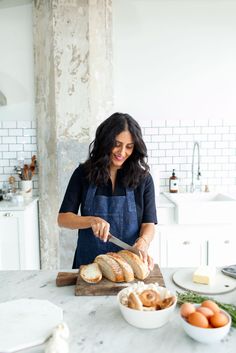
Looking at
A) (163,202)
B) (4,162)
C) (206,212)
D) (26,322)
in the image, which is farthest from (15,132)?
(26,322)

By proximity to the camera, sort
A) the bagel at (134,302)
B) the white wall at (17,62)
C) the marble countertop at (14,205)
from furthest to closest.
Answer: the white wall at (17,62) → the marble countertop at (14,205) → the bagel at (134,302)

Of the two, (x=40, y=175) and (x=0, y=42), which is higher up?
(x=0, y=42)

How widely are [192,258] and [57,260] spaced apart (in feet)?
4.64

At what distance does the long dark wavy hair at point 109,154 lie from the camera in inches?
79.2

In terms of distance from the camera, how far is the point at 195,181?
3.79 metres

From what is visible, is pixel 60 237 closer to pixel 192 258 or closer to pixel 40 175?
pixel 40 175

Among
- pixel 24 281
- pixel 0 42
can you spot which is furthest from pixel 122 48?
pixel 24 281

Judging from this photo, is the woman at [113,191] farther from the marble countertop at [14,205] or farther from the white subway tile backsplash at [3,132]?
the white subway tile backsplash at [3,132]

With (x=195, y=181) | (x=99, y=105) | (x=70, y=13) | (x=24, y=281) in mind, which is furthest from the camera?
(x=195, y=181)

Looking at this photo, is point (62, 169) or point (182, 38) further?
point (182, 38)

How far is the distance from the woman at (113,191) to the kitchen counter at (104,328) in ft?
1.67

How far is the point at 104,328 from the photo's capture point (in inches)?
46.6

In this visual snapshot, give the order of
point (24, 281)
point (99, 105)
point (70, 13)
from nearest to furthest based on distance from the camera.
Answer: point (24, 281) → point (70, 13) → point (99, 105)

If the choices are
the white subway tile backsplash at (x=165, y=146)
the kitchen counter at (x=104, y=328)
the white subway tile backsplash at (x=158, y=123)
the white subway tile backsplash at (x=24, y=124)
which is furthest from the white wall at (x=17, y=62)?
the kitchen counter at (x=104, y=328)
